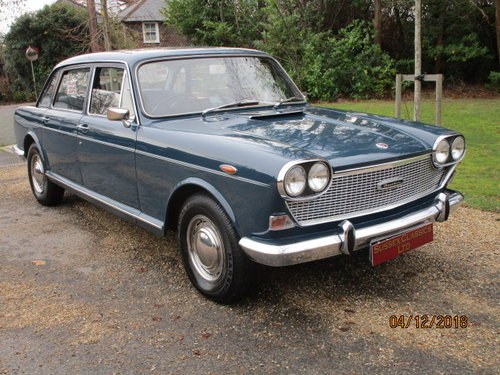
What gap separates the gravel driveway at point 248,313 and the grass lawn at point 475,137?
1286 mm

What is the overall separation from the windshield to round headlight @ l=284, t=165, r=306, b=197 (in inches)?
59.9

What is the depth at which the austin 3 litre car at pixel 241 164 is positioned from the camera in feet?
10.2

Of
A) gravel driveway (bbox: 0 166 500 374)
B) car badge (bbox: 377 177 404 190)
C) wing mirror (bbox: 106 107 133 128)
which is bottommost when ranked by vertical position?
gravel driveway (bbox: 0 166 500 374)

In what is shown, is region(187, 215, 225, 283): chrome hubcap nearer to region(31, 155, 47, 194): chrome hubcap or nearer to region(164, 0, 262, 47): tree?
region(31, 155, 47, 194): chrome hubcap

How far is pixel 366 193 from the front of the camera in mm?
3369

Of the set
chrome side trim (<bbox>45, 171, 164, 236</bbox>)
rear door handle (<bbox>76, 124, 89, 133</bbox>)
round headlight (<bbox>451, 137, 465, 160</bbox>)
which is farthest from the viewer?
rear door handle (<bbox>76, 124, 89, 133</bbox>)

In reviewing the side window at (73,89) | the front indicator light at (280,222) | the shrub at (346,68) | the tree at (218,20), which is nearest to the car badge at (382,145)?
the front indicator light at (280,222)

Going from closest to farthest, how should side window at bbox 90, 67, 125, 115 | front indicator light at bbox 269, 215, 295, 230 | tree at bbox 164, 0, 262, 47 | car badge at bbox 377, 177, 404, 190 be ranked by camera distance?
front indicator light at bbox 269, 215, 295, 230, car badge at bbox 377, 177, 404, 190, side window at bbox 90, 67, 125, 115, tree at bbox 164, 0, 262, 47

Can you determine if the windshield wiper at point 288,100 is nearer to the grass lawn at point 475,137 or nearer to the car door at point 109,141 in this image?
the car door at point 109,141

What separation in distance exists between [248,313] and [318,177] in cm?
110

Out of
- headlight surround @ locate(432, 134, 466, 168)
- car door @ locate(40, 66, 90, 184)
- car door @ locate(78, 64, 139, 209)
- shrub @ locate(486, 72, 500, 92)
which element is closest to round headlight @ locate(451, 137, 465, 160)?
headlight surround @ locate(432, 134, 466, 168)

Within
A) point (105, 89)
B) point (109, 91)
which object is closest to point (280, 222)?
point (109, 91)

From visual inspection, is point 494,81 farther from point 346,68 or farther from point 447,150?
point 447,150

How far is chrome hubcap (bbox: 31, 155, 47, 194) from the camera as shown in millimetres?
6270
